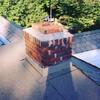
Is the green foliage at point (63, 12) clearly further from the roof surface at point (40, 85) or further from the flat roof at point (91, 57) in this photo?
the roof surface at point (40, 85)

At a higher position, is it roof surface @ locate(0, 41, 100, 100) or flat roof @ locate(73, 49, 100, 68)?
roof surface @ locate(0, 41, 100, 100)

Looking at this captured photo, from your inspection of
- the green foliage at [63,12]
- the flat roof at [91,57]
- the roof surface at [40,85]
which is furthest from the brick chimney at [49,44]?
the green foliage at [63,12]

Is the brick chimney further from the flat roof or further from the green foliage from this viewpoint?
the green foliage

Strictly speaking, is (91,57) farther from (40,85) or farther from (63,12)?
(63,12)

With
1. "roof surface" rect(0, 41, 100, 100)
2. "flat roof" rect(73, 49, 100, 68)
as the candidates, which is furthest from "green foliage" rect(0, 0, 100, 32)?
"roof surface" rect(0, 41, 100, 100)

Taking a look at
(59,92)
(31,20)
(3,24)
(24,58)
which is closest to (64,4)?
(31,20)
